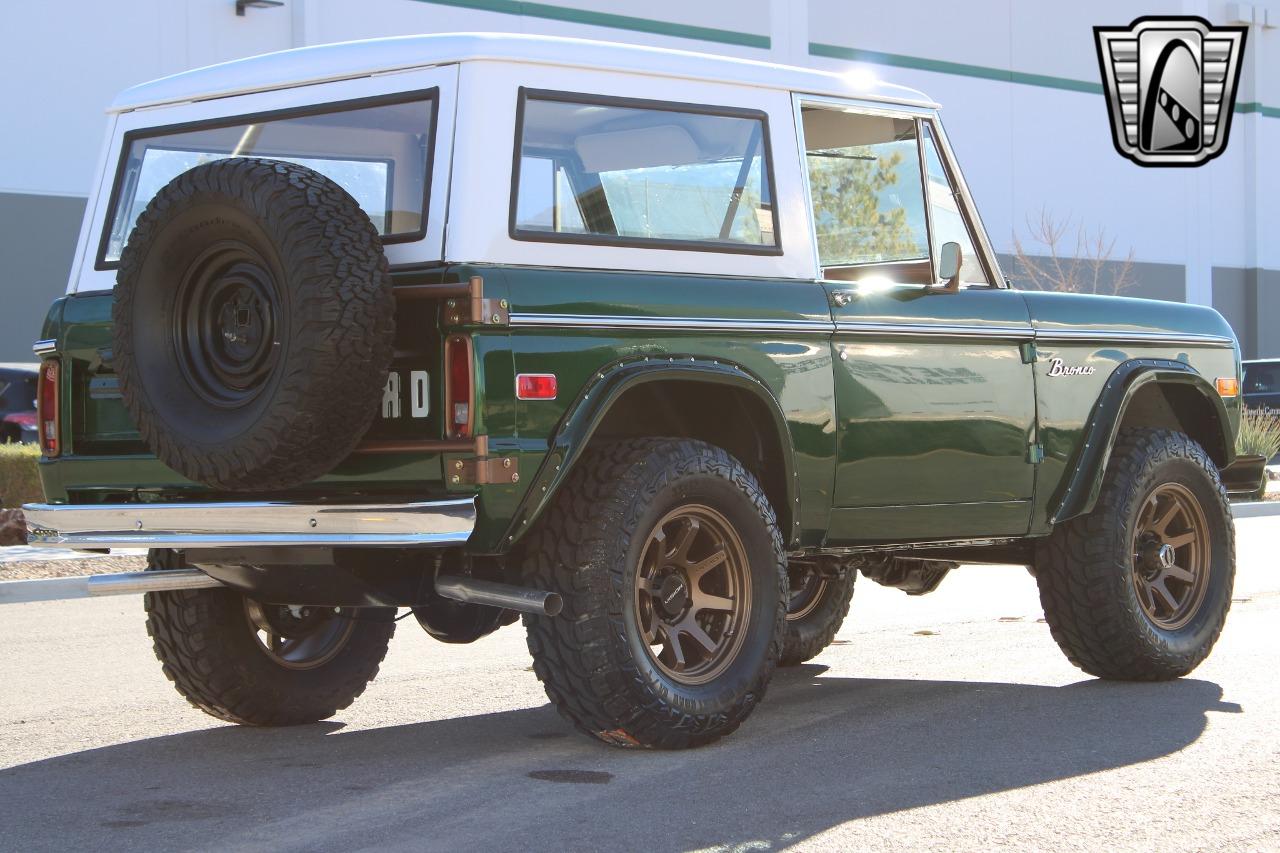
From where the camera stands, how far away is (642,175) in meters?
6.18

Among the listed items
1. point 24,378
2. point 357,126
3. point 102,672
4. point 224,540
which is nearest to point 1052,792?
point 224,540

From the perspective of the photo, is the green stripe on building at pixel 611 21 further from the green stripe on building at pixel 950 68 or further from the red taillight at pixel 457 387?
the red taillight at pixel 457 387

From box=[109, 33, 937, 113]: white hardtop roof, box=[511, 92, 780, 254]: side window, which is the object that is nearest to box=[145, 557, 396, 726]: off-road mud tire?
box=[511, 92, 780, 254]: side window

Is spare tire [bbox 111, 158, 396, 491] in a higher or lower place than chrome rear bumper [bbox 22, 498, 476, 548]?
higher

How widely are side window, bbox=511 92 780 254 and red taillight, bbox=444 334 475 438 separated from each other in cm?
47

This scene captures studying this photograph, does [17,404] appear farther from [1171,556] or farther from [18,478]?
[1171,556]

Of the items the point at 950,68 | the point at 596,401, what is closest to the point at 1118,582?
the point at 596,401

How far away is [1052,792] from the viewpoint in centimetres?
532

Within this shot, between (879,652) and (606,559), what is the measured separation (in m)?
3.36

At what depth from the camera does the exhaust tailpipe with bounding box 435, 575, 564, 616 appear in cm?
540

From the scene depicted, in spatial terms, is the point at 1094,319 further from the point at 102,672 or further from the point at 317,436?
the point at 102,672

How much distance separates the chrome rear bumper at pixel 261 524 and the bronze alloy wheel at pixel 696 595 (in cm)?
85

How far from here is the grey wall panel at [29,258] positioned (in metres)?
24.7

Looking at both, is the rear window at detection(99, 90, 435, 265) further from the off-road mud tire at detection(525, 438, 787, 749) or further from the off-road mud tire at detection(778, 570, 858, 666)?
the off-road mud tire at detection(778, 570, 858, 666)
